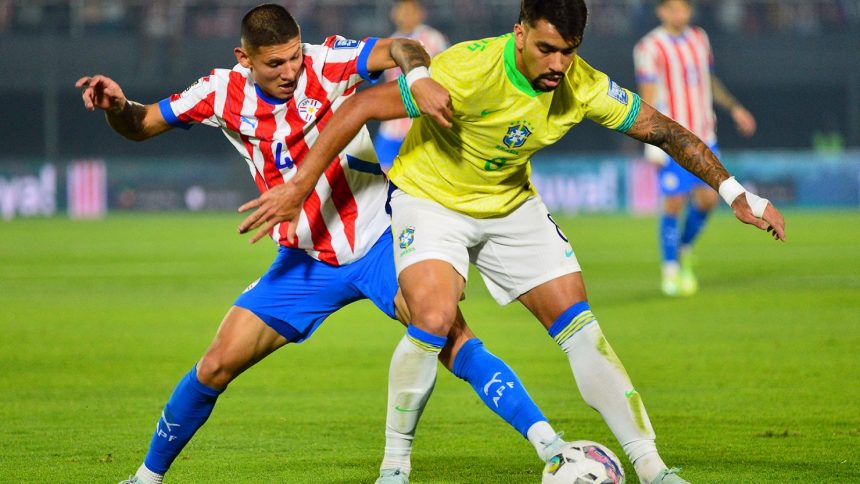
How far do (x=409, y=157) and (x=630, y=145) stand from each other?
21.0m

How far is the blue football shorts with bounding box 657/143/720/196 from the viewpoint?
11211 millimetres

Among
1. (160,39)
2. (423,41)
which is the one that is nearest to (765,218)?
(423,41)

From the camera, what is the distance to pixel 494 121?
15.2 feet

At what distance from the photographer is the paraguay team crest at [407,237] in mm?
4707

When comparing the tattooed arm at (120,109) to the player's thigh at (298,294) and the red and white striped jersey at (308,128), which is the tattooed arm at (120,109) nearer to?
the red and white striped jersey at (308,128)

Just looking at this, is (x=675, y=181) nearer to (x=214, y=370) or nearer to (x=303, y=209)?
(x=303, y=209)

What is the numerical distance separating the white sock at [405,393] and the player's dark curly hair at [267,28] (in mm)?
1175

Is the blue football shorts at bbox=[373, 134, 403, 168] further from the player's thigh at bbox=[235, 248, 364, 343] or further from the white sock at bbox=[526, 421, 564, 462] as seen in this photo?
the white sock at bbox=[526, 421, 564, 462]

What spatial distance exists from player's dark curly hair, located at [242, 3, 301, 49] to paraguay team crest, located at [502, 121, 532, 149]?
86 cm

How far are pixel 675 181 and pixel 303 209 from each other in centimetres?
680

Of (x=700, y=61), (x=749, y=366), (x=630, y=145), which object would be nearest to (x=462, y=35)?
(x=630, y=145)

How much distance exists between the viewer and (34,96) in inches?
1062

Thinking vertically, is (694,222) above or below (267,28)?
below

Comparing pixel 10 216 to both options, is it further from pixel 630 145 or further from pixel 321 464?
pixel 321 464
